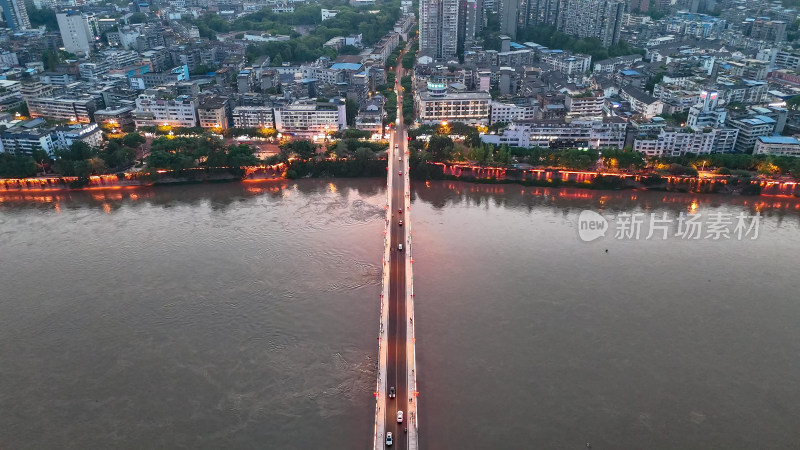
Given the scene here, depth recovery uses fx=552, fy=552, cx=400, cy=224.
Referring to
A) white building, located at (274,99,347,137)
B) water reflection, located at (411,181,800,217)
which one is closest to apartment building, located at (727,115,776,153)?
water reflection, located at (411,181,800,217)

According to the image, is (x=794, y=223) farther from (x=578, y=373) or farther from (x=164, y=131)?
(x=164, y=131)

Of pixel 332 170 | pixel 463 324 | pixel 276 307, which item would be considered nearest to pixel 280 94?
pixel 332 170

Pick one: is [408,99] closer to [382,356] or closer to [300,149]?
[300,149]

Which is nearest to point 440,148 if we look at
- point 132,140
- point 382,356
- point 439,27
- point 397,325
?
point 397,325

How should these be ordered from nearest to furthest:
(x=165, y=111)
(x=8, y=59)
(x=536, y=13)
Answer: (x=165, y=111)
(x=8, y=59)
(x=536, y=13)

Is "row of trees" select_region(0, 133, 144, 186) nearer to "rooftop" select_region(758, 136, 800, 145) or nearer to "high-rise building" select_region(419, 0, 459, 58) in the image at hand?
"high-rise building" select_region(419, 0, 459, 58)
